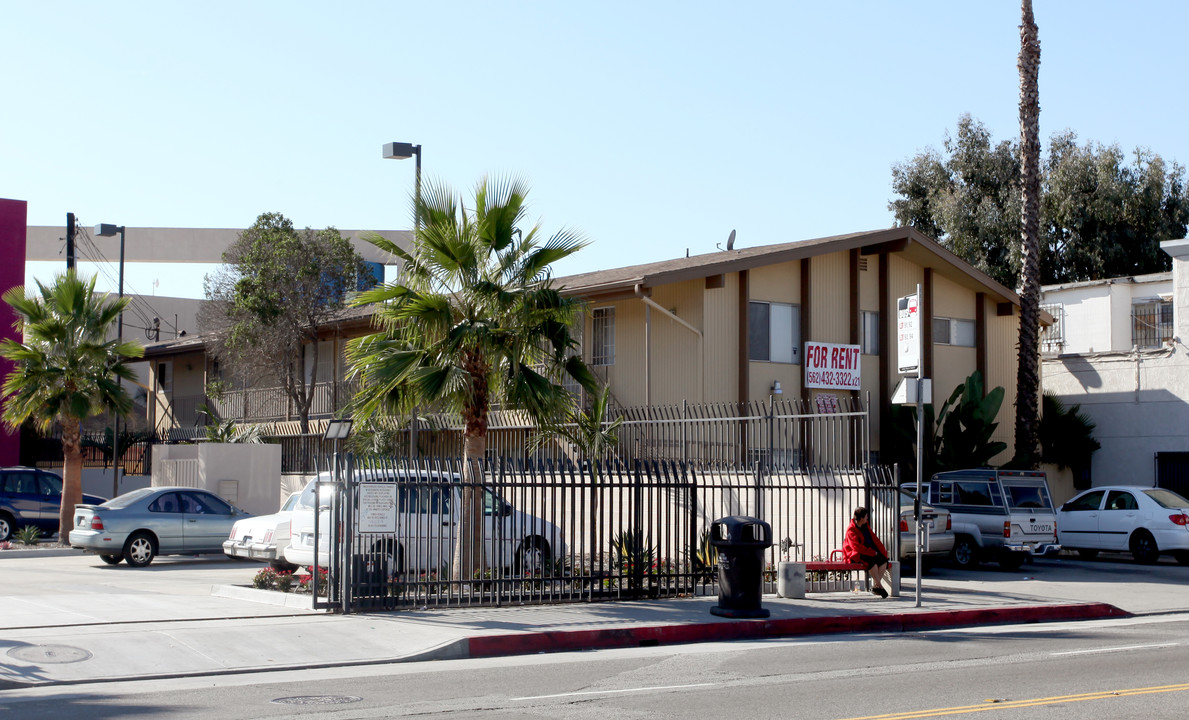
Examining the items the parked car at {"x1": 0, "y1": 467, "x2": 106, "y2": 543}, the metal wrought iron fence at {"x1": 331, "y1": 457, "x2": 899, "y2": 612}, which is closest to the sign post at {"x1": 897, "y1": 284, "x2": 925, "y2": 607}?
the metal wrought iron fence at {"x1": 331, "y1": 457, "x2": 899, "y2": 612}

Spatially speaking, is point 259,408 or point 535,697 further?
point 259,408

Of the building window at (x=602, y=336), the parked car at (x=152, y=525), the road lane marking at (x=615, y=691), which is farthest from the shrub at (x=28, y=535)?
the road lane marking at (x=615, y=691)

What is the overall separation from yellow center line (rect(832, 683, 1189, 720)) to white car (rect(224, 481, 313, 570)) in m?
11.5

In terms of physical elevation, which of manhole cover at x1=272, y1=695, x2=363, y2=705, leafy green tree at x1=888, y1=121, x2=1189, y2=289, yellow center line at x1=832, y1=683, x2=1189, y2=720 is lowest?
manhole cover at x1=272, y1=695, x2=363, y2=705

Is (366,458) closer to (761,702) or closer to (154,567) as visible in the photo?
(761,702)

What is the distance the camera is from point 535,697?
938 cm

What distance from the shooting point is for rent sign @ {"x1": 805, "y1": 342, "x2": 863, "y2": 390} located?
28.0 meters

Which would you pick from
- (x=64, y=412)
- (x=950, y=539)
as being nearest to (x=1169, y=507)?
(x=950, y=539)

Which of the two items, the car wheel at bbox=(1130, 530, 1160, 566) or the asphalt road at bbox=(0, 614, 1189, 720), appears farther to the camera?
the car wheel at bbox=(1130, 530, 1160, 566)

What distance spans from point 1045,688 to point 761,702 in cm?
246

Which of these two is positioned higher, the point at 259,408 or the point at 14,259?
the point at 14,259

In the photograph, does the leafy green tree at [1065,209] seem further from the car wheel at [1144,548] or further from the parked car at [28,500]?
the parked car at [28,500]

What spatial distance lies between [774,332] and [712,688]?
60.4 ft

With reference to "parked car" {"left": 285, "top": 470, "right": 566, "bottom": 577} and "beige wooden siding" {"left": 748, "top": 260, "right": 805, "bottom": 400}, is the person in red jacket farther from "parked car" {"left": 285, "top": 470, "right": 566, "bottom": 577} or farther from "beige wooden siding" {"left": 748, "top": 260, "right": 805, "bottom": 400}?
"beige wooden siding" {"left": 748, "top": 260, "right": 805, "bottom": 400}
